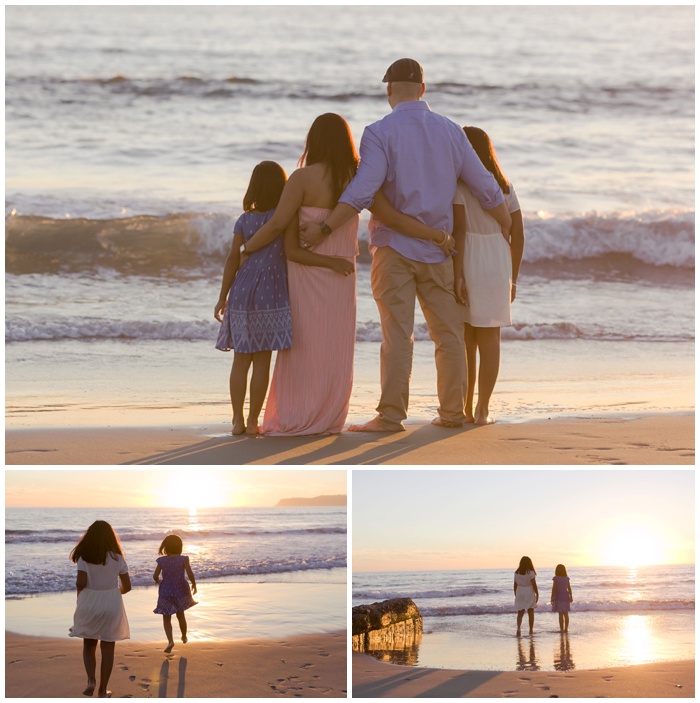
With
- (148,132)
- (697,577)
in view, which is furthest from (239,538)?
(148,132)

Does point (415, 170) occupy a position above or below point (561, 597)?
above

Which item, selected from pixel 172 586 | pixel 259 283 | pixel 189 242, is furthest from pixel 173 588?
pixel 189 242

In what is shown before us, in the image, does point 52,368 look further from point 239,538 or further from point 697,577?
point 697,577

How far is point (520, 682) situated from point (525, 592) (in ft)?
1.78

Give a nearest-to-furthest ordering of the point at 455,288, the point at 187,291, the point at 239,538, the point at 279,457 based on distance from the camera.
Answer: the point at 279,457 < the point at 455,288 < the point at 239,538 < the point at 187,291

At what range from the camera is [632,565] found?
5020 mm

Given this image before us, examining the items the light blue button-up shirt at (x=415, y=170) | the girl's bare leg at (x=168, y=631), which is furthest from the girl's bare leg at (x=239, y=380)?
the girl's bare leg at (x=168, y=631)

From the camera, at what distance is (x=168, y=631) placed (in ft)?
16.3

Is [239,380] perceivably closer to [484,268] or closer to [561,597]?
[484,268]

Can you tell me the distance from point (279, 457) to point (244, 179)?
27.1 feet

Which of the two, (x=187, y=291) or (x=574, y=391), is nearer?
(x=574, y=391)

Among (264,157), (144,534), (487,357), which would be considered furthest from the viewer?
(264,157)

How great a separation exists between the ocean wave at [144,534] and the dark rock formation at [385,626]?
560mm

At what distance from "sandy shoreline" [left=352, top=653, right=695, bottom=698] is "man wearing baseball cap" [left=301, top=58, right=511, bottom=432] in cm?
122
